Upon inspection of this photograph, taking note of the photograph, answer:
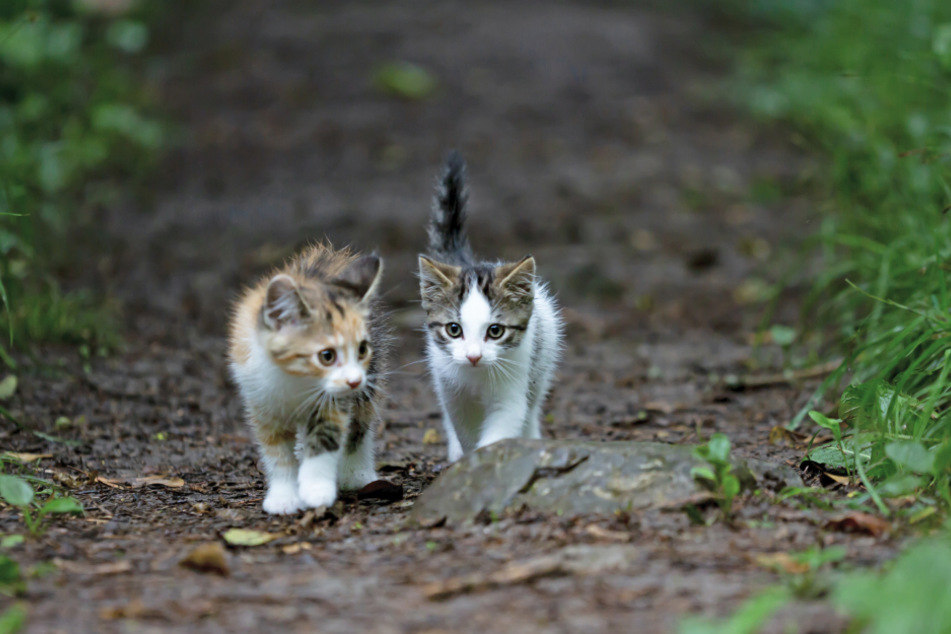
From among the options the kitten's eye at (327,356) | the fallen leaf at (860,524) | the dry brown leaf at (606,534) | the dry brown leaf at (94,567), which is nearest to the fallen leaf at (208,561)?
the dry brown leaf at (94,567)

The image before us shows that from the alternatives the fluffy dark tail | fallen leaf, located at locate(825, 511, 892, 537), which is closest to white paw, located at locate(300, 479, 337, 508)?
the fluffy dark tail

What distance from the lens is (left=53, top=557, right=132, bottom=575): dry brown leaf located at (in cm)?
323

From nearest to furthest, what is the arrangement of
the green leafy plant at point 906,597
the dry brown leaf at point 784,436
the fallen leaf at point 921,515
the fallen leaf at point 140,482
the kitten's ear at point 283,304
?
the green leafy plant at point 906,597 → the fallen leaf at point 921,515 → the kitten's ear at point 283,304 → the fallen leaf at point 140,482 → the dry brown leaf at point 784,436

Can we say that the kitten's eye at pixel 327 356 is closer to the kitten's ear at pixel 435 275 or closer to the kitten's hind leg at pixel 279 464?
the kitten's hind leg at pixel 279 464

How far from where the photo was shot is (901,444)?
344 cm

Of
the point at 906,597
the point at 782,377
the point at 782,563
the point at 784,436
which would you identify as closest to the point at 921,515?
the point at 782,563

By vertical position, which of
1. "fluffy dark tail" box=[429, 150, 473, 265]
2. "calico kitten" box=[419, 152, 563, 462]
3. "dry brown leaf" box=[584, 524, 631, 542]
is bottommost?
"dry brown leaf" box=[584, 524, 631, 542]

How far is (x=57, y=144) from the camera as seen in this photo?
878cm

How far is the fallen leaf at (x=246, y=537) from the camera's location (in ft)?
11.8

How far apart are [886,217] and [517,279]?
284cm

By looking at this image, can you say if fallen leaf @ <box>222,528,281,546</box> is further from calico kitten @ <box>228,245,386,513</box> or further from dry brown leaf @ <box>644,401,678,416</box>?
dry brown leaf @ <box>644,401,678,416</box>

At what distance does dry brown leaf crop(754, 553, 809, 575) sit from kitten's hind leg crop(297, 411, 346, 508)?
1.65 m

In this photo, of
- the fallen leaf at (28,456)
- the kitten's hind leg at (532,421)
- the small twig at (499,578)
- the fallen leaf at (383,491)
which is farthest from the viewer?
the kitten's hind leg at (532,421)

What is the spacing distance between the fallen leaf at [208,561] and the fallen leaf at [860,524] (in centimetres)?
198
